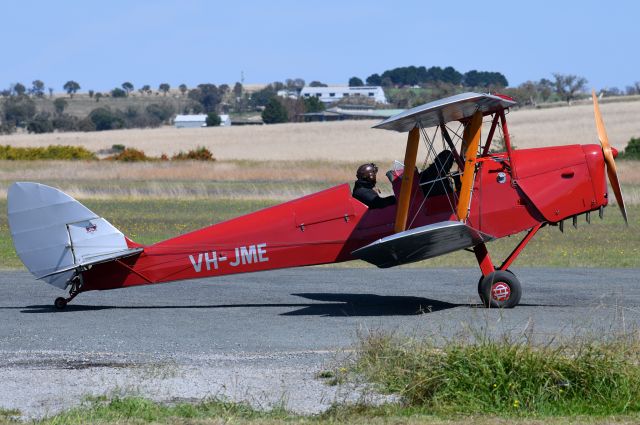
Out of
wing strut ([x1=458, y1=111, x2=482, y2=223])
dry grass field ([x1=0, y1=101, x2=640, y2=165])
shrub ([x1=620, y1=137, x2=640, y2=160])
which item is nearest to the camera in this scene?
wing strut ([x1=458, y1=111, x2=482, y2=223])

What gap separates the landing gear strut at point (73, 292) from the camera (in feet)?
42.9

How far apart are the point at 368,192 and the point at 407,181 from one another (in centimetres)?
84

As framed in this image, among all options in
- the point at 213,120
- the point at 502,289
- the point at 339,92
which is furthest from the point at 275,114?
the point at 502,289

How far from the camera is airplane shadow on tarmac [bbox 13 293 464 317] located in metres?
13.0

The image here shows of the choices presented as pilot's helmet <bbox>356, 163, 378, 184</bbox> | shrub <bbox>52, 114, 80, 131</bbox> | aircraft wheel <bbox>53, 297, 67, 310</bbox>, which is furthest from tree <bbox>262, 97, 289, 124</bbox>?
pilot's helmet <bbox>356, 163, 378, 184</bbox>

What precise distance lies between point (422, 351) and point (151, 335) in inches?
161

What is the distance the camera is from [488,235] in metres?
12.5

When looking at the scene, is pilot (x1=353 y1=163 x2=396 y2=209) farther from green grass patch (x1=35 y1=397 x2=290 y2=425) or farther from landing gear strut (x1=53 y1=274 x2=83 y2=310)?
green grass patch (x1=35 y1=397 x2=290 y2=425)

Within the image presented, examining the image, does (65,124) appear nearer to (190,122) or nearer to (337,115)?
(190,122)

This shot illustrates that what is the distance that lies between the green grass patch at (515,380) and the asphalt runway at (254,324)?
1.24 ft

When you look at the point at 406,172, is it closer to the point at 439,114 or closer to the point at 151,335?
the point at 439,114

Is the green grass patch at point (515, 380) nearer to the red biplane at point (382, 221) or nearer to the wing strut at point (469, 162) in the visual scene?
the red biplane at point (382, 221)

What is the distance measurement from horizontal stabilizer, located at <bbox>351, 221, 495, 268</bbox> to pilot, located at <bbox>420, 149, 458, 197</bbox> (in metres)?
0.68

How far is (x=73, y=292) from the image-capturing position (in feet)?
43.4
